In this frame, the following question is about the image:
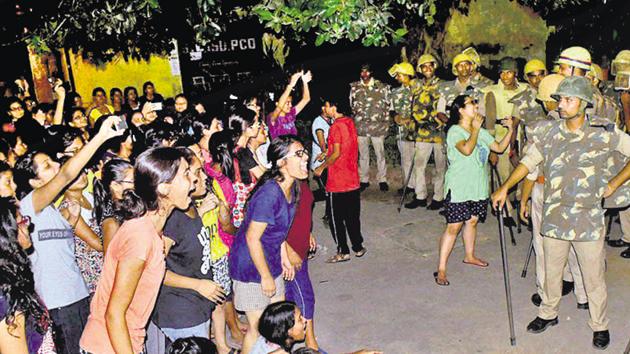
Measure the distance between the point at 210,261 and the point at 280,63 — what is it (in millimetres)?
11785

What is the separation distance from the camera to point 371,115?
981cm

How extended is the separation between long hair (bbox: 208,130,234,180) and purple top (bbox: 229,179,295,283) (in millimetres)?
832

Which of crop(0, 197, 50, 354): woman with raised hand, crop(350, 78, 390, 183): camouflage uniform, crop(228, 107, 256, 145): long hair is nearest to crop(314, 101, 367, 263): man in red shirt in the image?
crop(228, 107, 256, 145): long hair

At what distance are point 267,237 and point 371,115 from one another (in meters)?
5.75

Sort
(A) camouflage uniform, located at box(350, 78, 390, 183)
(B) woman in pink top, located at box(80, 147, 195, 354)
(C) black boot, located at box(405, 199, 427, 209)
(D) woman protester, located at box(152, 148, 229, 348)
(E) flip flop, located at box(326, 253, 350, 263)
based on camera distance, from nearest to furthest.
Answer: (B) woman in pink top, located at box(80, 147, 195, 354)
(D) woman protester, located at box(152, 148, 229, 348)
(E) flip flop, located at box(326, 253, 350, 263)
(C) black boot, located at box(405, 199, 427, 209)
(A) camouflage uniform, located at box(350, 78, 390, 183)

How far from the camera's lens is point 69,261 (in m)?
4.04

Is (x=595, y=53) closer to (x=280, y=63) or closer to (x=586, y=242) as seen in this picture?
(x=280, y=63)

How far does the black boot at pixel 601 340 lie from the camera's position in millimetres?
4922

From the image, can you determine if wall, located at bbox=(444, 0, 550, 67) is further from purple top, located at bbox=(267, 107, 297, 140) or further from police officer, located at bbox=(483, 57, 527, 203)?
purple top, located at bbox=(267, 107, 297, 140)

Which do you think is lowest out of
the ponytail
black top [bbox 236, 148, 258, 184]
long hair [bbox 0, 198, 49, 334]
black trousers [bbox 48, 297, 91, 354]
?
black trousers [bbox 48, 297, 91, 354]

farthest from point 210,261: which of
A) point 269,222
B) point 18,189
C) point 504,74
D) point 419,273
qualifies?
point 504,74

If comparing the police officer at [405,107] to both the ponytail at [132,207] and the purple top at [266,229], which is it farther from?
the ponytail at [132,207]

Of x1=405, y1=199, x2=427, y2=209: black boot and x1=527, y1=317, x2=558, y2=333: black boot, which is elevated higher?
x1=527, y1=317, x2=558, y2=333: black boot

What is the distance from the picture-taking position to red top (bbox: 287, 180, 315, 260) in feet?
15.4
